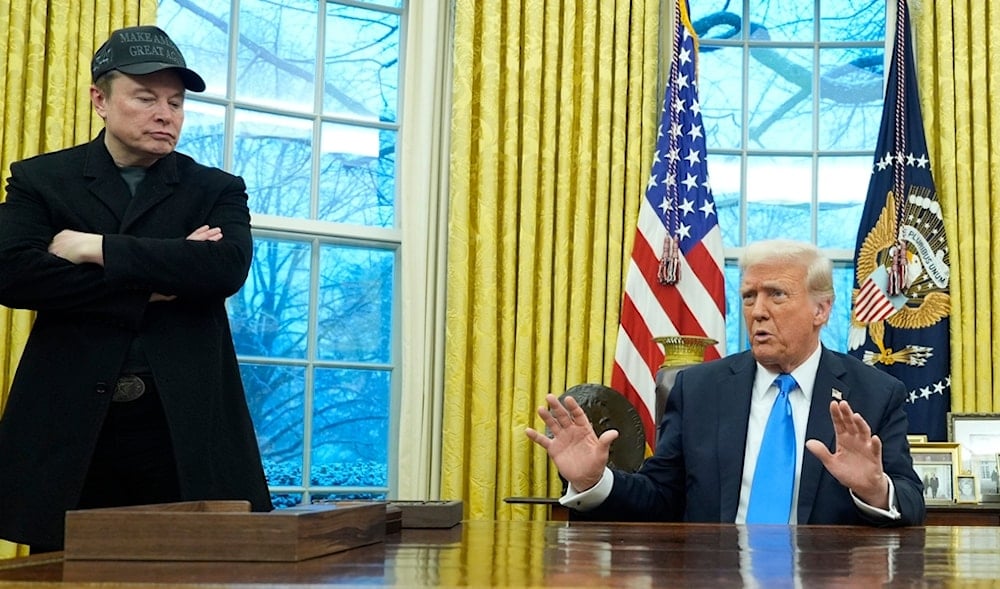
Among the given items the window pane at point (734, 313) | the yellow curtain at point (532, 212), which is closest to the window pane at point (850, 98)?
the window pane at point (734, 313)

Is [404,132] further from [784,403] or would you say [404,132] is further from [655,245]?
[784,403]

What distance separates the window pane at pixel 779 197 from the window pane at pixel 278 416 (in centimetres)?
196

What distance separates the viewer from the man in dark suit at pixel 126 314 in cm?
214

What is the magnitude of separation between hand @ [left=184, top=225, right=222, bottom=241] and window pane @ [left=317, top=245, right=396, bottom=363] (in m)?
2.29

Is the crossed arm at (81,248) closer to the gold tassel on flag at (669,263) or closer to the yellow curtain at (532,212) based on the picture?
the yellow curtain at (532,212)

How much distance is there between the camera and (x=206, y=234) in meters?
2.41

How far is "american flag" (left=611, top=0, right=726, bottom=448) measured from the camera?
4.56 meters

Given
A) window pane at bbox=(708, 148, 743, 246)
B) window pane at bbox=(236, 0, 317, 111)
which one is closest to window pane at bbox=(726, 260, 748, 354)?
window pane at bbox=(708, 148, 743, 246)

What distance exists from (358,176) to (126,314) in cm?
264

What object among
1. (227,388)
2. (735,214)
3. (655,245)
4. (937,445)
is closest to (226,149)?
(655,245)

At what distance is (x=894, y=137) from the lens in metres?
4.75

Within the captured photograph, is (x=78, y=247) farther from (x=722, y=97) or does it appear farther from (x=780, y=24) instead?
(x=780, y=24)

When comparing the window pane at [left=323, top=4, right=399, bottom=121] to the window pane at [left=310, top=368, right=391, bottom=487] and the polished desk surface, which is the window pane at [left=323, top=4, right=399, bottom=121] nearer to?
the window pane at [left=310, top=368, right=391, bottom=487]

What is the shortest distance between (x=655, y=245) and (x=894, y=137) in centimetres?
102
